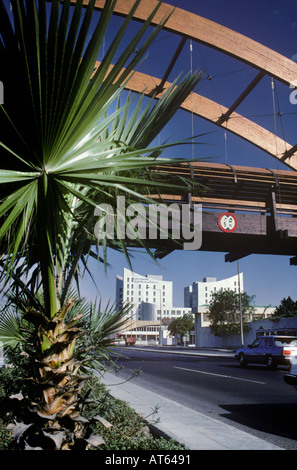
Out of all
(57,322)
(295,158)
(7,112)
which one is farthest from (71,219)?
(295,158)

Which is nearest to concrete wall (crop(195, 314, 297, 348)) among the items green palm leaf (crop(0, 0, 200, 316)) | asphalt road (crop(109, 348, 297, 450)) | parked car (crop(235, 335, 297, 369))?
parked car (crop(235, 335, 297, 369))

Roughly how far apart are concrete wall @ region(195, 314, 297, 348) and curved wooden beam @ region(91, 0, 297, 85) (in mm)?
24317

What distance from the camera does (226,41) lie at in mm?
11477

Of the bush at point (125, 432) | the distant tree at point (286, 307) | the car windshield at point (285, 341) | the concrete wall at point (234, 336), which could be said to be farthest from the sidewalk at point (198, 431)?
the distant tree at point (286, 307)

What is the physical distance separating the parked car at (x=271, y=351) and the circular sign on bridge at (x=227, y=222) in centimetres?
893

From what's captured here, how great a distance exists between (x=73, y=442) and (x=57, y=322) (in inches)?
30.9

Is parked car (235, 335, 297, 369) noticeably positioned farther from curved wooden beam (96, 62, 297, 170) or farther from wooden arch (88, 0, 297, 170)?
wooden arch (88, 0, 297, 170)

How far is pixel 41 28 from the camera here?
65.8 inches

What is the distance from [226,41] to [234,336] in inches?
1649

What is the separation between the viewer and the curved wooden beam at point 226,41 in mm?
11281

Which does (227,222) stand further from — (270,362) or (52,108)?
(270,362)

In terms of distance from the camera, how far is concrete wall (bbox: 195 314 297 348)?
34206 millimetres

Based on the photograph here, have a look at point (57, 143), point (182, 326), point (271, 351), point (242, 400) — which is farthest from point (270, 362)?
point (182, 326)
